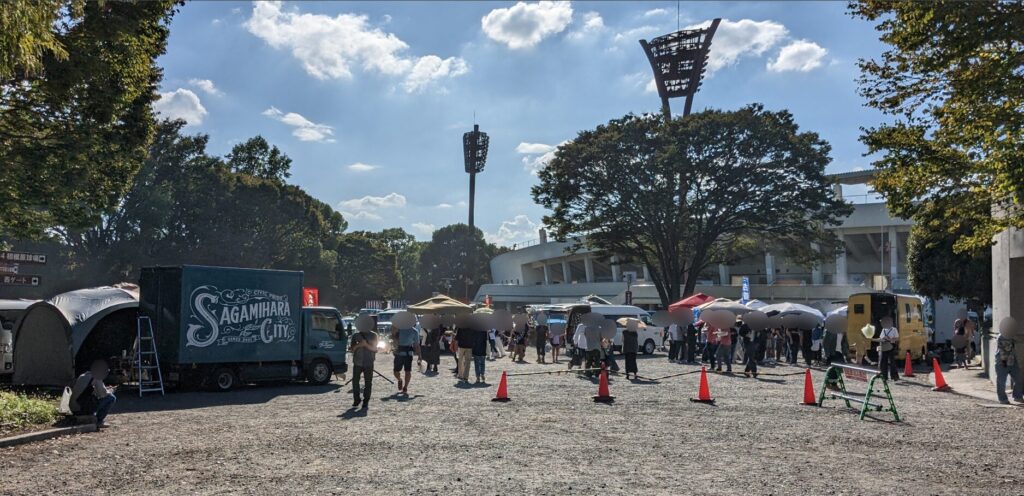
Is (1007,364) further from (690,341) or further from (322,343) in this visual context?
(322,343)

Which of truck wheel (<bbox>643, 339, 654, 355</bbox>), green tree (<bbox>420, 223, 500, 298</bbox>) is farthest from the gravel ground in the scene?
green tree (<bbox>420, 223, 500, 298</bbox>)

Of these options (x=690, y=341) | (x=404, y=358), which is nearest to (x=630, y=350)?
(x=404, y=358)

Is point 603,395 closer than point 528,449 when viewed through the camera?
No

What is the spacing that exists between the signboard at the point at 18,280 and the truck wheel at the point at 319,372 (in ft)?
52.9

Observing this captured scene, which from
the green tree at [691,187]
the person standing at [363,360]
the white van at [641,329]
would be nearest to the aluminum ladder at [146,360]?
the person standing at [363,360]

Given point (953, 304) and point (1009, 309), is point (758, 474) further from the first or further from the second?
point (953, 304)

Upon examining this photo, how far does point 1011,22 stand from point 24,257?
31.1 m

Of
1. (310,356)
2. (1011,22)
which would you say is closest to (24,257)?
(310,356)

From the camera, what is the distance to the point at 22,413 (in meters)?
10.7

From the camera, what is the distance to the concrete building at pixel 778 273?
60531mm

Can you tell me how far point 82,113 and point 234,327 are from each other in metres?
6.18

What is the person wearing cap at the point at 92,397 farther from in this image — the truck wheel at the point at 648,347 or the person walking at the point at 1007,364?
the truck wheel at the point at 648,347

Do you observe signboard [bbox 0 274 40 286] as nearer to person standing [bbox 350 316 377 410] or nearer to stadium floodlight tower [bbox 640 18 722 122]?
person standing [bbox 350 316 377 410]

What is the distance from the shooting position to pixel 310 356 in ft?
61.4
